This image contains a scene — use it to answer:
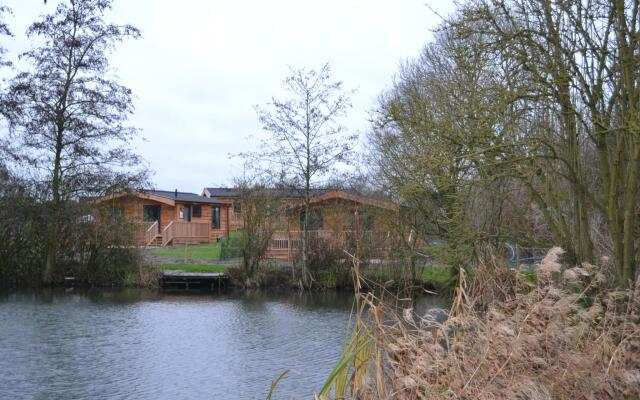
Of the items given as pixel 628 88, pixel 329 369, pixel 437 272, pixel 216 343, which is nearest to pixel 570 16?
pixel 628 88

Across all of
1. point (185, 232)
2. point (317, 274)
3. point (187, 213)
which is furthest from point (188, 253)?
point (187, 213)

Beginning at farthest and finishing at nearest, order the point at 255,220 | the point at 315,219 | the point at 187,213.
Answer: the point at 187,213, the point at 315,219, the point at 255,220

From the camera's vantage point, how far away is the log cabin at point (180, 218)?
36.3 metres

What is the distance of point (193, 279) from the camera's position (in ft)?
80.6

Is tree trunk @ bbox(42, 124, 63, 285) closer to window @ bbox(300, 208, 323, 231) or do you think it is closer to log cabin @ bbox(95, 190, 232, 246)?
log cabin @ bbox(95, 190, 232, 246)

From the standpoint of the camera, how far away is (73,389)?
10.4 meters

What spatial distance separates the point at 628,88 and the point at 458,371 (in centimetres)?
658

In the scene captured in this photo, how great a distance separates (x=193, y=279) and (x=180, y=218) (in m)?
17.1

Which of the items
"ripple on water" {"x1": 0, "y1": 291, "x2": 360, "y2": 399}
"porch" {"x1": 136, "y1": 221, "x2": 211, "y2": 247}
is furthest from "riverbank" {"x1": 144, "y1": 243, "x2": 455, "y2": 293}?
"porch" {"x1": 136, "y1": 221, "x2": 211, "y2": 247}

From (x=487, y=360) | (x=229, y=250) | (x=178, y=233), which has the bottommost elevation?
(x=487, y=360)

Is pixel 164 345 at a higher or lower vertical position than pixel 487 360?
lower

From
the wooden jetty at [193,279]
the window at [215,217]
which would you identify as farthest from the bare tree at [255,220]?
the window at [215,217]

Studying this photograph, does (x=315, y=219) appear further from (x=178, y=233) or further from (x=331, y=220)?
(x=178, y=233)

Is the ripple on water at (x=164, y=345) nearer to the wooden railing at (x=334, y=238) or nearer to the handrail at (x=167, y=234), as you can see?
the wooden railing at (x=334, y=238)
